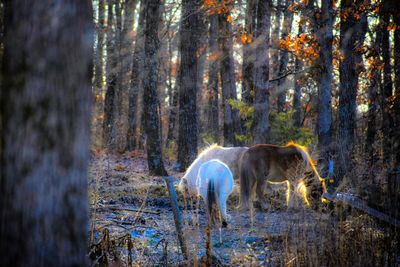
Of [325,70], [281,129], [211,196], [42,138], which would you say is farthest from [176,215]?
[281,129]

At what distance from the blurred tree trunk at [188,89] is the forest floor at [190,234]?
3.04 meters

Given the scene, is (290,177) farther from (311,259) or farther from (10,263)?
(10,263)

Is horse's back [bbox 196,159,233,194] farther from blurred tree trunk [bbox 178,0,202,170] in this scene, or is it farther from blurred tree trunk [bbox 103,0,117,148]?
blurred tree trunk [bbox 103,0,117,148]

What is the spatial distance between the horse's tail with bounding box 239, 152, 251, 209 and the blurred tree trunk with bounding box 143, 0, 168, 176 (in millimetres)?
4928

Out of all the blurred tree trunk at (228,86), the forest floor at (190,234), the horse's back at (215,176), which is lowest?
the forest floor at (190,234)

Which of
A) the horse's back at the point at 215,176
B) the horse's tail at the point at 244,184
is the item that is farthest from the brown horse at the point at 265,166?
the horse's back at the point at 215,176

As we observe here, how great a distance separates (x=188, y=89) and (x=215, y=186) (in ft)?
28.5

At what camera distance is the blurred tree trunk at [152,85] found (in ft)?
52.5

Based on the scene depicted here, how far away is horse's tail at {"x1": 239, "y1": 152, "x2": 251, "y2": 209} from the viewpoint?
11.2 m

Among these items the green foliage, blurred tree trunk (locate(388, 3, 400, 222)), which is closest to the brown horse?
blurred tree trunk (locate(388, 3, 400, 222))

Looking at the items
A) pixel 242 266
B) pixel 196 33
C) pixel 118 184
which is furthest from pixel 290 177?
pixel 196 33

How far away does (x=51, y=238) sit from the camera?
314 centimetres

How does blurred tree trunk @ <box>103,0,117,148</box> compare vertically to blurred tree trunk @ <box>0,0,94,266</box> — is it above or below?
above

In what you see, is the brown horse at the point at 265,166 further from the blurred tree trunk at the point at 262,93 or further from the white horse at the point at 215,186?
the blurred tree trunk at the point at 262,93
